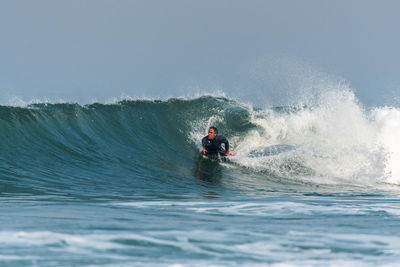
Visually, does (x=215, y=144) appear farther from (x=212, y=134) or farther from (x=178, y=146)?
(x=178, y=146)

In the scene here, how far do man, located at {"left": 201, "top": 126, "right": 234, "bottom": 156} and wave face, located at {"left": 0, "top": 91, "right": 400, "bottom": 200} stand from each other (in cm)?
37

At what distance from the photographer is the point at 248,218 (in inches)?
246

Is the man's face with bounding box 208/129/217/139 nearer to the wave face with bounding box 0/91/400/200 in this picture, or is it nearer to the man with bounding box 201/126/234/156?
the man with bounding box 201/126/234/156

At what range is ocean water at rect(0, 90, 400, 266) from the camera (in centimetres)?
471

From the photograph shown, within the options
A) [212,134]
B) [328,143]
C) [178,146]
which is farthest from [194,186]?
[328,143]

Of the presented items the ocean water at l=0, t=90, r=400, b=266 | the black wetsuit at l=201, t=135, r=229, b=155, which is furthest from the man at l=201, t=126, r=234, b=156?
the ocean water at l=0, t=90, r=400, b=266

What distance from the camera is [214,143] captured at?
42.5 ft

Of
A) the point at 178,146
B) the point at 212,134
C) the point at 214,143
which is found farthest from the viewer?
the point at 178,146

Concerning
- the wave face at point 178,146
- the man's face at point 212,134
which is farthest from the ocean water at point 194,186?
the man's face at point 212,134

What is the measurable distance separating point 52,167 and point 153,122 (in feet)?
22.0

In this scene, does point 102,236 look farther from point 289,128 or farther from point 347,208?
point 289,128

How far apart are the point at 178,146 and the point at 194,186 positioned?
5465 mm

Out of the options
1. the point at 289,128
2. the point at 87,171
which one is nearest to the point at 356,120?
the point at 289,128

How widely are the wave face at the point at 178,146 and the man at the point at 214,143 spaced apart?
0.37m
